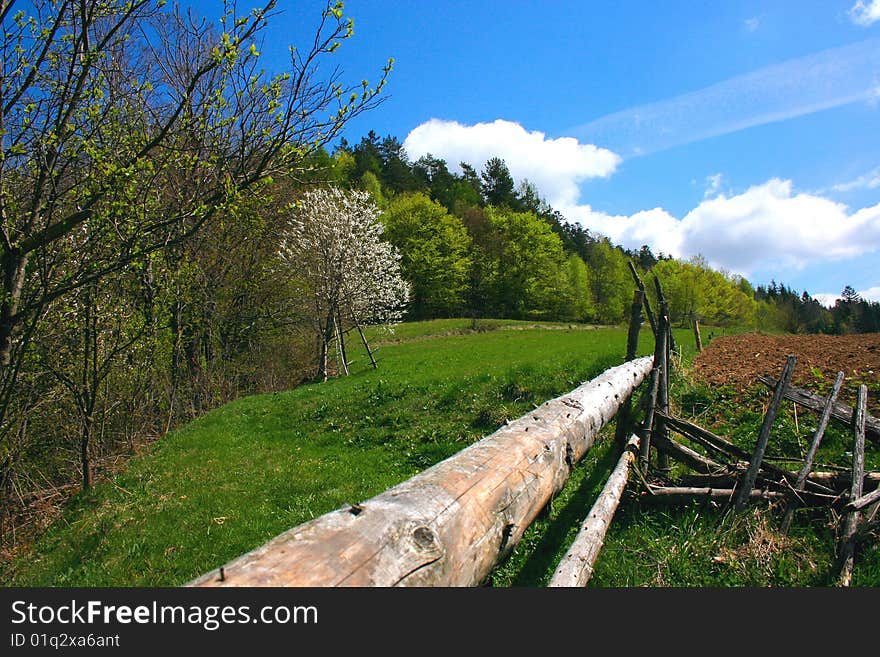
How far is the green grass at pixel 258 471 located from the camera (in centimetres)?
597

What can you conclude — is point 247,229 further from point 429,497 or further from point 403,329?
point 403,329

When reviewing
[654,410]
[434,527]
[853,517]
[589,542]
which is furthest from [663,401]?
[434,527]

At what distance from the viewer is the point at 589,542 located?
3.10 m

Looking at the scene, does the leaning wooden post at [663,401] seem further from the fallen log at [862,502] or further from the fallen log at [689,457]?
the fallen log at [862,502]

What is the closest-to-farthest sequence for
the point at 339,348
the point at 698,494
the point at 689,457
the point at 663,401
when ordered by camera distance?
the point at 698,494 → the point at 689,457 → the point at 663,401 → the point at 339,348

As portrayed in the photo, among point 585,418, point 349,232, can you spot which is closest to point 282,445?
point 585,418

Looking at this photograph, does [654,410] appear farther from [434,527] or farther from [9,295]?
[9,295]

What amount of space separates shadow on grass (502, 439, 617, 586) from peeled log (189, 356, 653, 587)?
123 cm

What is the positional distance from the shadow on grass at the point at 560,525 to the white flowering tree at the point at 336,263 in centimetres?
1609

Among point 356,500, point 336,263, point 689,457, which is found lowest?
point 356,500

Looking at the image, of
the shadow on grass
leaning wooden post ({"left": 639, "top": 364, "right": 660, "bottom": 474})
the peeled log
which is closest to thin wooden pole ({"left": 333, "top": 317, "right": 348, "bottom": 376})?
the shadow on grass

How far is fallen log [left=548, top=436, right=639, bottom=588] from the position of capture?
267 cm

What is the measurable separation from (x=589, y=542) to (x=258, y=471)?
277 inches

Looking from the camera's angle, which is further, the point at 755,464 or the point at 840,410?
the point at 840,410
